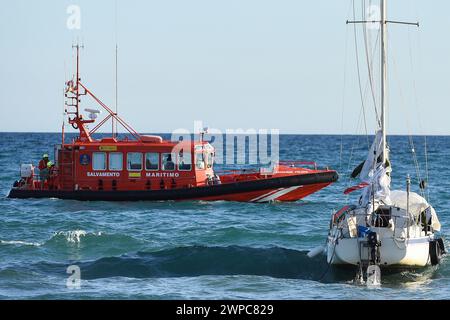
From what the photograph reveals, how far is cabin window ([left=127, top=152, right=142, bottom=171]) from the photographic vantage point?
27.7 m

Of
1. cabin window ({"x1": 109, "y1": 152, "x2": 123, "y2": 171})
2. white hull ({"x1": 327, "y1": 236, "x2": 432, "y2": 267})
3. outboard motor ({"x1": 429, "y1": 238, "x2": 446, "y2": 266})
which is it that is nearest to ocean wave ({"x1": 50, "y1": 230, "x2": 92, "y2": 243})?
cabin window ({"x1": 109, "y1": 152, "x2": 123, "y2": 171})

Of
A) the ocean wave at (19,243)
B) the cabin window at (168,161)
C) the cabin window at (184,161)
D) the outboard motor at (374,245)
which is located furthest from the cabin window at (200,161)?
the outboard motor at (374,245)

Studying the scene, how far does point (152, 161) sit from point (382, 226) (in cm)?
1132

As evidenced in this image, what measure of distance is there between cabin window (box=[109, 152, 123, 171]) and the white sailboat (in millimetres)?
10066

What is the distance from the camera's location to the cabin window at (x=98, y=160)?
27719 mm

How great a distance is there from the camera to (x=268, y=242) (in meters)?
22.0

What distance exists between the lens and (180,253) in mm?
19969

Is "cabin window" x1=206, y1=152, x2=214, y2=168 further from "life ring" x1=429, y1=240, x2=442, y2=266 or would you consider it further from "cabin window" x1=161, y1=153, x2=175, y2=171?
"life ring" x1=429, y1=240, x2=442, y2=266

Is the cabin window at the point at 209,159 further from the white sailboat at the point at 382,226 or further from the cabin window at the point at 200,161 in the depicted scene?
the white sailboat at the point at 382,226

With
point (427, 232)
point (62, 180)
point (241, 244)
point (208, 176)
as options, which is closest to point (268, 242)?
point (241, 244)

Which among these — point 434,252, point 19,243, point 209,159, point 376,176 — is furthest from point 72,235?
point 434,252

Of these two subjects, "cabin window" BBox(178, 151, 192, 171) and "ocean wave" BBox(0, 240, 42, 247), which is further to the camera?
"cabin window" BBox(178, 151, 192, 171)

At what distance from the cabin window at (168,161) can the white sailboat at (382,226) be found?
Result: 935 centimetres
